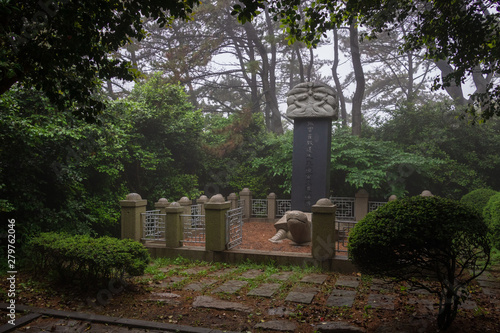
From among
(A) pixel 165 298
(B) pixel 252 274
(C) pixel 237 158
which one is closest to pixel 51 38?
(A) pixel 165 298

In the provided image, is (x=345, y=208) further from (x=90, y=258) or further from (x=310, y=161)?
(x=90, y=258)

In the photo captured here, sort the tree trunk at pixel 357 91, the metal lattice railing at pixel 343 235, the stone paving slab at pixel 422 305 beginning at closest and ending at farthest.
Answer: the stone paving slab at pixel 422 305, the metal lattice railing at pixel 343 235, the tree trunk at pixel 357 91

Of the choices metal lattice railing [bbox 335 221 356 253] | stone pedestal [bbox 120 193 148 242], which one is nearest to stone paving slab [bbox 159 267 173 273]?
stone pedestal [bbox 120 193 148 242]

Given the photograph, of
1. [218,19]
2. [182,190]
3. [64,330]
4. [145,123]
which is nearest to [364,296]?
[64,330]

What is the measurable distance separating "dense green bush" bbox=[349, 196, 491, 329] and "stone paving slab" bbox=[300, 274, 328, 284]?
1.90 meters

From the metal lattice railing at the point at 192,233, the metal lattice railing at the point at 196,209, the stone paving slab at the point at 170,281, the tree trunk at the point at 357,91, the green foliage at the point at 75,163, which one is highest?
the tree trunk at the point at 357,91

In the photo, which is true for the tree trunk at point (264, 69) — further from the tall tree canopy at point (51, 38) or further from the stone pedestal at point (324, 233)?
the tall tree canopy at point (51, 38)

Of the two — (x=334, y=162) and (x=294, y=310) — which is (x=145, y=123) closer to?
(x=334, y=162)

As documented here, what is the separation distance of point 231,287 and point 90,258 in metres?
2.13

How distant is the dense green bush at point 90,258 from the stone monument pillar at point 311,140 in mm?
6517

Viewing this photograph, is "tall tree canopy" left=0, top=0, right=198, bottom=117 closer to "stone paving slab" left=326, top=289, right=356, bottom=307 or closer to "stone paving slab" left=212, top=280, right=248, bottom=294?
"stone paving slab" left=212, top=280, right=248, bottom=294

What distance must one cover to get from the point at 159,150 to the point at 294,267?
7.71 meters

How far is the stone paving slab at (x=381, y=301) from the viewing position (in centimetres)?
460

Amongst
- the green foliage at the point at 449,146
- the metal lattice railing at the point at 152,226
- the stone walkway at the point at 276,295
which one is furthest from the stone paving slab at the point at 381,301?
the green foliage at the point at 449,146
